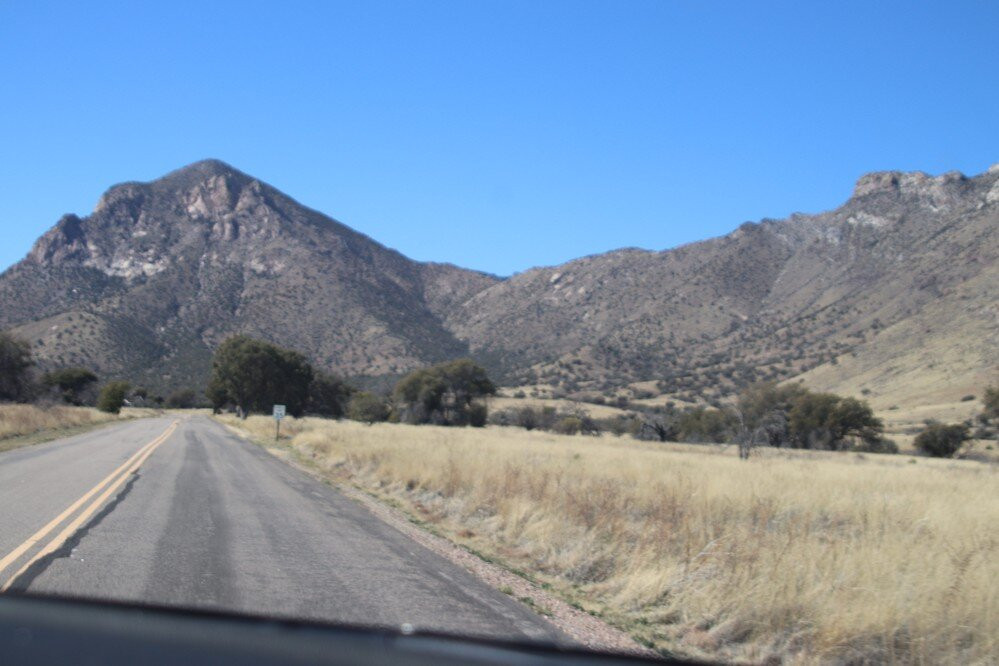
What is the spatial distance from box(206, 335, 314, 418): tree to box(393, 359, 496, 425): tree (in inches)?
453

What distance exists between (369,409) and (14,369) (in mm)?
30013

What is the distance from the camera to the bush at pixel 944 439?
42.9 metres

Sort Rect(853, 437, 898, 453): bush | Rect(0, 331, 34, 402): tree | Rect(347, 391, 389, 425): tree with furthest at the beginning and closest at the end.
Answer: Rect(347, 391, 389, 425): tree → Rect(0, 331, 34, 402): tree → Rect(853, 437, 898, 453): bush

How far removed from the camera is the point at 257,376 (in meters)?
A: 68.6

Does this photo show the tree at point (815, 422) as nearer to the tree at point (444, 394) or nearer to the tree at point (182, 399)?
the tree at point (444, 394)

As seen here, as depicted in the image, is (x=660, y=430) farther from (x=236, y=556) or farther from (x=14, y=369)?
(x=14, y=369)

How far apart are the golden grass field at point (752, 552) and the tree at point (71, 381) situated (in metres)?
69.1

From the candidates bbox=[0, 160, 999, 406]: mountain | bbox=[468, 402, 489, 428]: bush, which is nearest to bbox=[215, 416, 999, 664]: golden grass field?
bbox=[468, 402, 489, 428]: bush

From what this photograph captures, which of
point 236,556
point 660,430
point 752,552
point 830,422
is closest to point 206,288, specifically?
point 660,430

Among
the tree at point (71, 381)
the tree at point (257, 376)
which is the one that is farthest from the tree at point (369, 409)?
the tree at point (71, 381)

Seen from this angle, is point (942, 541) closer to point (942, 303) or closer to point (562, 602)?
point (562, 602)

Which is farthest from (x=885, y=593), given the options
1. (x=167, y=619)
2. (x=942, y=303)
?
(x=942, y=303)

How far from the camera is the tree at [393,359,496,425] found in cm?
6762

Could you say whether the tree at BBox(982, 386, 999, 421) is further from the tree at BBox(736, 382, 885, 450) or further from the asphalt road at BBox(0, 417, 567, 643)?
the asphalt road at BBox(0, 417, 567, 643)
